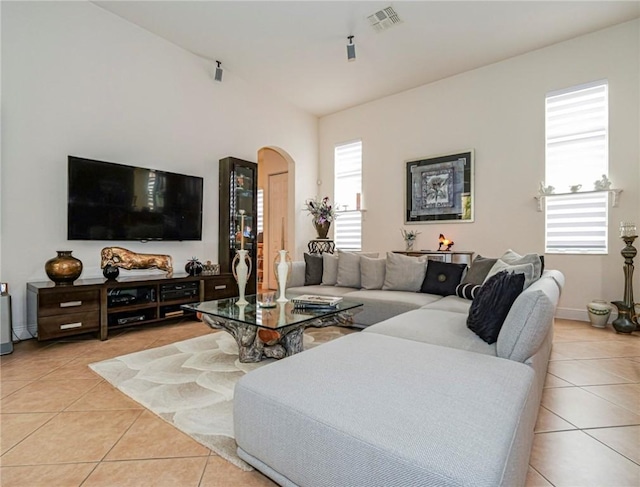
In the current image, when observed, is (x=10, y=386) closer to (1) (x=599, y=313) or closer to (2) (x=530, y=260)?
(2) (x=530, y=260)

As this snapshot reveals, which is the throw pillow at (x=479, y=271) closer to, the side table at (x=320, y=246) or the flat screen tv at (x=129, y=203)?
the side table at (x=320, y=246)

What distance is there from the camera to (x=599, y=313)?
3.55 metres

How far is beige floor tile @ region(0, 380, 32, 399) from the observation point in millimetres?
2006

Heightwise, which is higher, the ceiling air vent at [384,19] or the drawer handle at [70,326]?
the ceiling air vent at [384,19]

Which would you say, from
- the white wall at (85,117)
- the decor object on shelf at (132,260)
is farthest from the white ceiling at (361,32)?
the decor object on shelf at (132,260)

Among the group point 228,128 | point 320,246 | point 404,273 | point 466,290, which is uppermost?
point 228,128

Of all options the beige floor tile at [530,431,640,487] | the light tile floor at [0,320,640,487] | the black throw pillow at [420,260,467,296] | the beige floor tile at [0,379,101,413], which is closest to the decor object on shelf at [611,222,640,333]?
the light tile floor at [0,320,640,487]

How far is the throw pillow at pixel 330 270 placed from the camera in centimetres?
404

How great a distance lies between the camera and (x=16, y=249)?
2988 mm

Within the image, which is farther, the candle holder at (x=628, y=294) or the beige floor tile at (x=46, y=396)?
the candle holder at (x=628, y=294)

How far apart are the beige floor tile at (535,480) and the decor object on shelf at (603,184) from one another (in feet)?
11.8

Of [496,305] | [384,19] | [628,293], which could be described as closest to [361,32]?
[384,19]

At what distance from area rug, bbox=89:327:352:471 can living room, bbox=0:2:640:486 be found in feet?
4.86

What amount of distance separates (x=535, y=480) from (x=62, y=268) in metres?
3.55
